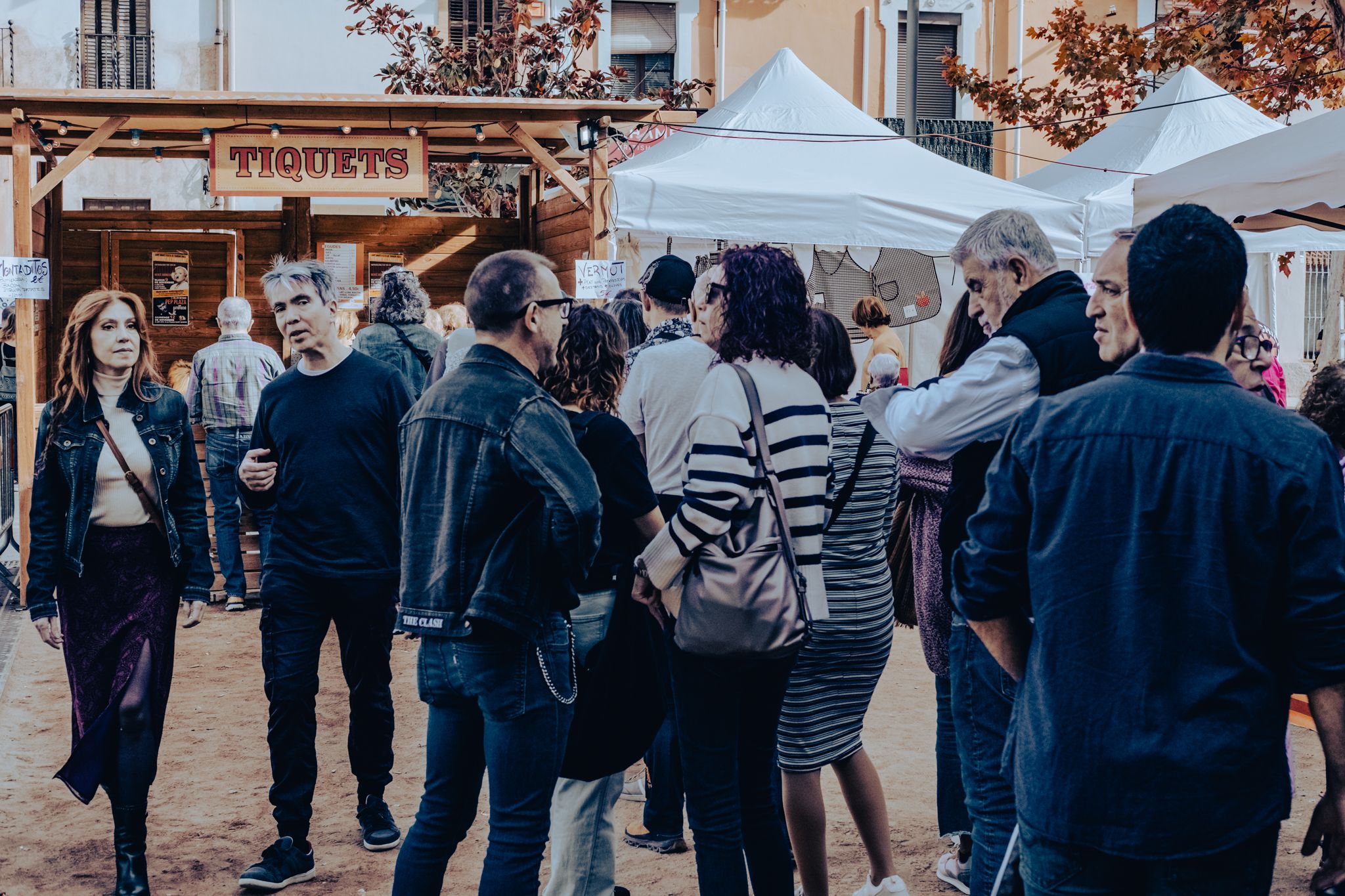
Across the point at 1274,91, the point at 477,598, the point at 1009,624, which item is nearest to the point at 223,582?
the point at 477,598

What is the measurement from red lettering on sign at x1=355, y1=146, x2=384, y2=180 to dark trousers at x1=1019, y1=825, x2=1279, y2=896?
8.17 m

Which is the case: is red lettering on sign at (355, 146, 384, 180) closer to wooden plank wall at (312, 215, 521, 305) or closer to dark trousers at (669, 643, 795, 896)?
wooden plank wall at (312, 215, 521, 305)

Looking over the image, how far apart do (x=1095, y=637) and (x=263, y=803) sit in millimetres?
3704

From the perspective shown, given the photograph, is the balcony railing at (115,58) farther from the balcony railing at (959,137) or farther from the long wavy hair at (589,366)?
the long wavy hair at (589,366)

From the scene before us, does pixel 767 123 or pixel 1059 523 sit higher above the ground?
pixel 767 123

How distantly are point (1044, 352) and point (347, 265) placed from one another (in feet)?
30.9

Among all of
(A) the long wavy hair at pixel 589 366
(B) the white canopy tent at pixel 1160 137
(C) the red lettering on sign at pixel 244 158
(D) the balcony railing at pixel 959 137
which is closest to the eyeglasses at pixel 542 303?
(A) the long wavy hair at pixel 589 366

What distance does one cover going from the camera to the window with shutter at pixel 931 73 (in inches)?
901

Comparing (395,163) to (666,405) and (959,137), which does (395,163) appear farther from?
(959,137)

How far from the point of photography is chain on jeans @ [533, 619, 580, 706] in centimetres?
306

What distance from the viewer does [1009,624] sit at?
2.29 metres

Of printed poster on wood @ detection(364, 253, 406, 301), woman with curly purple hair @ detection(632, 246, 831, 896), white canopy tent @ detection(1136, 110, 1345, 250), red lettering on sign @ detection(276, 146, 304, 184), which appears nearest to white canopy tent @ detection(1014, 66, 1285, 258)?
white canopy tent @ detection(1136, 110, 1345, 250)

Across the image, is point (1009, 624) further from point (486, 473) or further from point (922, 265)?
point (922, 265)

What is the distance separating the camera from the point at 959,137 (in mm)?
21281
